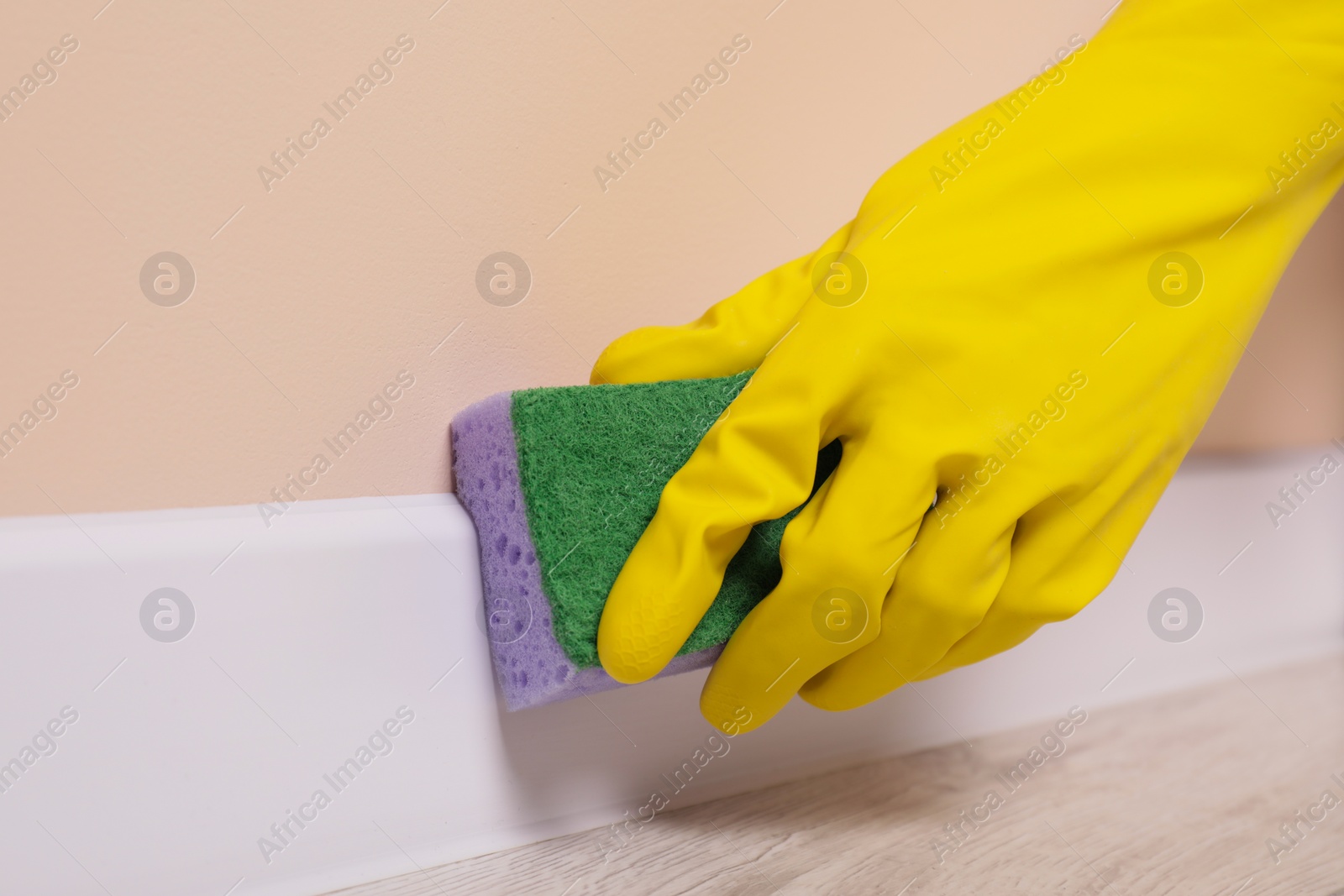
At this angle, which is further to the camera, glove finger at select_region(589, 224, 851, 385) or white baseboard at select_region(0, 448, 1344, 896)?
glove finger at select_region(589, 224, 851, 385)

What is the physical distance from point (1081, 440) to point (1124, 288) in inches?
3.6

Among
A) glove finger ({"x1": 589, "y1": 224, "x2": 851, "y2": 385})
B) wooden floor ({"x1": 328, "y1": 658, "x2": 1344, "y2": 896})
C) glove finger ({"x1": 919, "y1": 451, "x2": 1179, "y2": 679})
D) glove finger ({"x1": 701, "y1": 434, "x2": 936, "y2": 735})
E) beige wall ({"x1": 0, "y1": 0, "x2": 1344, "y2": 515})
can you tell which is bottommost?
wooden floor ({"x1": 328, "y1": 658, "x2": 1344, "y2": 896})

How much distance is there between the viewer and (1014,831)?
551 millimetres

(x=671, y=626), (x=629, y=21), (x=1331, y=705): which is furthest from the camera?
(x=1331, y=705)

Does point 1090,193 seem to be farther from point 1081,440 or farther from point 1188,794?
point 1188,794

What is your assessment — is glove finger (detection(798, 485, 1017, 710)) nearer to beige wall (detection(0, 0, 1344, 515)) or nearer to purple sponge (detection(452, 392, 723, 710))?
purple sponge (detection(452, 392, 723, 710))

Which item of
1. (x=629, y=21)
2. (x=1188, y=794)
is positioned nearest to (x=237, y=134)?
(x=629, y=21)

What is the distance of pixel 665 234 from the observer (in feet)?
2.04

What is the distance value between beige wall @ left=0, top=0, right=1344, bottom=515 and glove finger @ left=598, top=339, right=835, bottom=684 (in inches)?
6.5

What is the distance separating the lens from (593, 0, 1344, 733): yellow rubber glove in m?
0.45

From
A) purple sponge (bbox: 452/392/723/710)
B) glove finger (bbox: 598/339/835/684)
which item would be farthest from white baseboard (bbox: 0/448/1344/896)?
glove finger (bbox: 598/339/835/684)

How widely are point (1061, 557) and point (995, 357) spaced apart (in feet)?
0.40

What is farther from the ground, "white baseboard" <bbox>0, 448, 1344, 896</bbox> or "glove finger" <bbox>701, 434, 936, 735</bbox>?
"white baseboard" <bbox>0, 448, 1344, 896</bbox>

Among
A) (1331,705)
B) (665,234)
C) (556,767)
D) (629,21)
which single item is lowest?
(1331,705)
